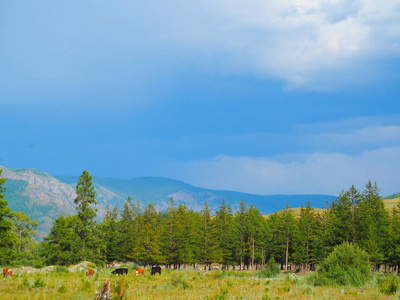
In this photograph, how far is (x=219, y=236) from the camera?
88.3 meters

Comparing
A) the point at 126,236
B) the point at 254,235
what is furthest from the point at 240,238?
the point at 126,236

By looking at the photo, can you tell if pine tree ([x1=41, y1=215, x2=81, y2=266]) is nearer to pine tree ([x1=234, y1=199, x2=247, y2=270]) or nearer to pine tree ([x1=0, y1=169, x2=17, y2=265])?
pine tree ([x1=0, y1=169, x2=17, y2=265])

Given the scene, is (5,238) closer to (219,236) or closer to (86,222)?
(86,222)

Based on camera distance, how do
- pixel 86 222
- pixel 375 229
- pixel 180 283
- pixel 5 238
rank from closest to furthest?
pixel 180 283 → pixel 5 238 → pixel 86 222 → pixel 375 229

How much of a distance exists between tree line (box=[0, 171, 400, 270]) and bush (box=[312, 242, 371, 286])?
36836 mm

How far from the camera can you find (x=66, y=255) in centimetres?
5641

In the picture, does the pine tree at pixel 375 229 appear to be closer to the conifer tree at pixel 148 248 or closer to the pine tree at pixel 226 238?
the pine tree at pixel 226 238

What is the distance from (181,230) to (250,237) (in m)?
20.4

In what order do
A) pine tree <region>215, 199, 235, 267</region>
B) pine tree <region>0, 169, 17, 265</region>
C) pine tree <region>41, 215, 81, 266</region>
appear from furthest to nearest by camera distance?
1. pine tree <region>215, 199, 235, 267</region>
2. pine tree <region>41, 215, 81, 266</region>
3. pine tree <region>0, 169, 17, 265</region>

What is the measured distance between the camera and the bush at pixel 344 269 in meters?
22.0

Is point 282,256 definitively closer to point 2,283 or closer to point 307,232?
point 307,232

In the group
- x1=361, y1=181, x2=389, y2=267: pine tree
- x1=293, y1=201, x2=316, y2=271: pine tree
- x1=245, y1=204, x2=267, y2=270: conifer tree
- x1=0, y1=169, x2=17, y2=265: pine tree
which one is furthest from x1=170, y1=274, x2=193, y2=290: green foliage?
x1=245, y1=204, x2=267, y2=270: conifer tree

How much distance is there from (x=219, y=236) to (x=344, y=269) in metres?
67.1

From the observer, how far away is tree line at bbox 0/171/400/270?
5916 centimetres
